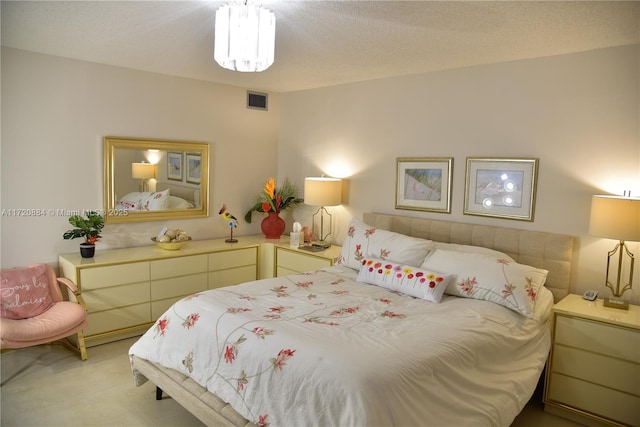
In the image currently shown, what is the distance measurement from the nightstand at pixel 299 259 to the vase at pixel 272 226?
31 cm

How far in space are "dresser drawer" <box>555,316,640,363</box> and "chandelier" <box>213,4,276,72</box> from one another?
243 cm

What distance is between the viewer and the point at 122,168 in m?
4.20

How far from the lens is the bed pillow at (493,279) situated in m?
2.90

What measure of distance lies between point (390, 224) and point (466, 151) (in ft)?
3.08

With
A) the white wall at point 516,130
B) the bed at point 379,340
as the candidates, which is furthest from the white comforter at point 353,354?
the white wall at point 516,130

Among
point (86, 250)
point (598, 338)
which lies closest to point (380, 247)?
point (598, 338)

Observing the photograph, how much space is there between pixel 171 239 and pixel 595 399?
3539 millimetres

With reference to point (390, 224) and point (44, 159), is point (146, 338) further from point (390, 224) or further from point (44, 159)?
point (390, 224)

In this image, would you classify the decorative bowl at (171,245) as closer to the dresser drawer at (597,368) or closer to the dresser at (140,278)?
the dresser at (140,278)

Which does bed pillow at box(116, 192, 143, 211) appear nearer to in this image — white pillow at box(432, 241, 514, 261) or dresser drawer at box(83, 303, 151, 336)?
dresser drawer at box(83, 303, 151, 336)

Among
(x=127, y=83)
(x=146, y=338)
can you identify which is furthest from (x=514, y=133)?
(x=127, y=83)

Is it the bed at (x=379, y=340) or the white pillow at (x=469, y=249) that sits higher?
the white pillow at (x=469, y=249)

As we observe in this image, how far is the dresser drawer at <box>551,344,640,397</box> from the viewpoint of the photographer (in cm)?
268

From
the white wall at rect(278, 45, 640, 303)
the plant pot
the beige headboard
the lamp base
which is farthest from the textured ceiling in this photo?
the lamp base
